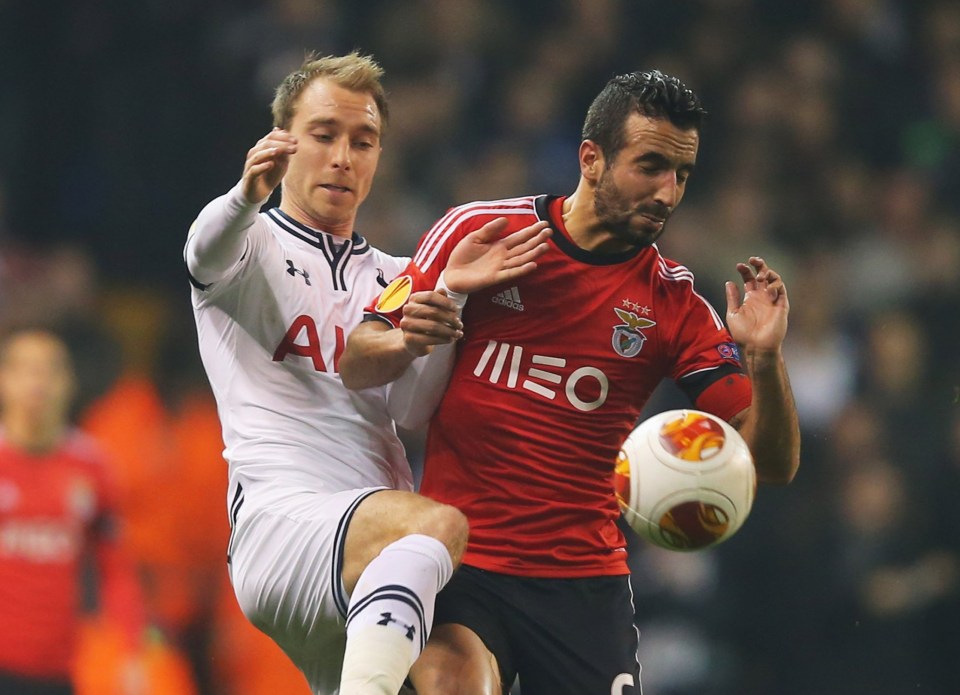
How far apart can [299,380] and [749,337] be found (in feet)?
4.15

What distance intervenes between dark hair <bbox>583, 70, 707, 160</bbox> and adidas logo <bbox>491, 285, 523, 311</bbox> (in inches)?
18.1

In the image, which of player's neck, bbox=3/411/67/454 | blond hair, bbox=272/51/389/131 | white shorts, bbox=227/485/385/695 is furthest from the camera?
player's neck, bbox=3/411/67/454

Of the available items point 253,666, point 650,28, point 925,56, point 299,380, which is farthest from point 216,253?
point 925,56

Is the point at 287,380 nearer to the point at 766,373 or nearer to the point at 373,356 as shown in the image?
the point at 373,356

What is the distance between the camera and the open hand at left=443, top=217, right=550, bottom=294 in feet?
12.5

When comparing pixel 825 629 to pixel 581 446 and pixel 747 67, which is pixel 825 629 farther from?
pixel 747 67

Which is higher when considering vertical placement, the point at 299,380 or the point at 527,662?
the point at 299,380

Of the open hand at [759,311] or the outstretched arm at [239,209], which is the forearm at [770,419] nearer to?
the open hand at [759,311]

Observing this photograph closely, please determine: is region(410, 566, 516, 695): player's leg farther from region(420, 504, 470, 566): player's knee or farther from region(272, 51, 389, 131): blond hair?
region(272, 51, 389, 131): blond hair

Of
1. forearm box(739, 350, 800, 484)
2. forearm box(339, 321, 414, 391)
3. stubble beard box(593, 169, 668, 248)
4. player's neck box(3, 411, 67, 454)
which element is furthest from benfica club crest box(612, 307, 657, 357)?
player's neck box(3, 411, 67, 454)

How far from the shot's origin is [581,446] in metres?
4.11

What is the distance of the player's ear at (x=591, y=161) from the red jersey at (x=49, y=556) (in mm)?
3802

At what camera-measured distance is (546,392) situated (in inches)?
160

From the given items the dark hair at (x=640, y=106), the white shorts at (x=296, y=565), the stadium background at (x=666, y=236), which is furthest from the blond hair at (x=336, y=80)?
the stadium background at (x=666, y=236)
